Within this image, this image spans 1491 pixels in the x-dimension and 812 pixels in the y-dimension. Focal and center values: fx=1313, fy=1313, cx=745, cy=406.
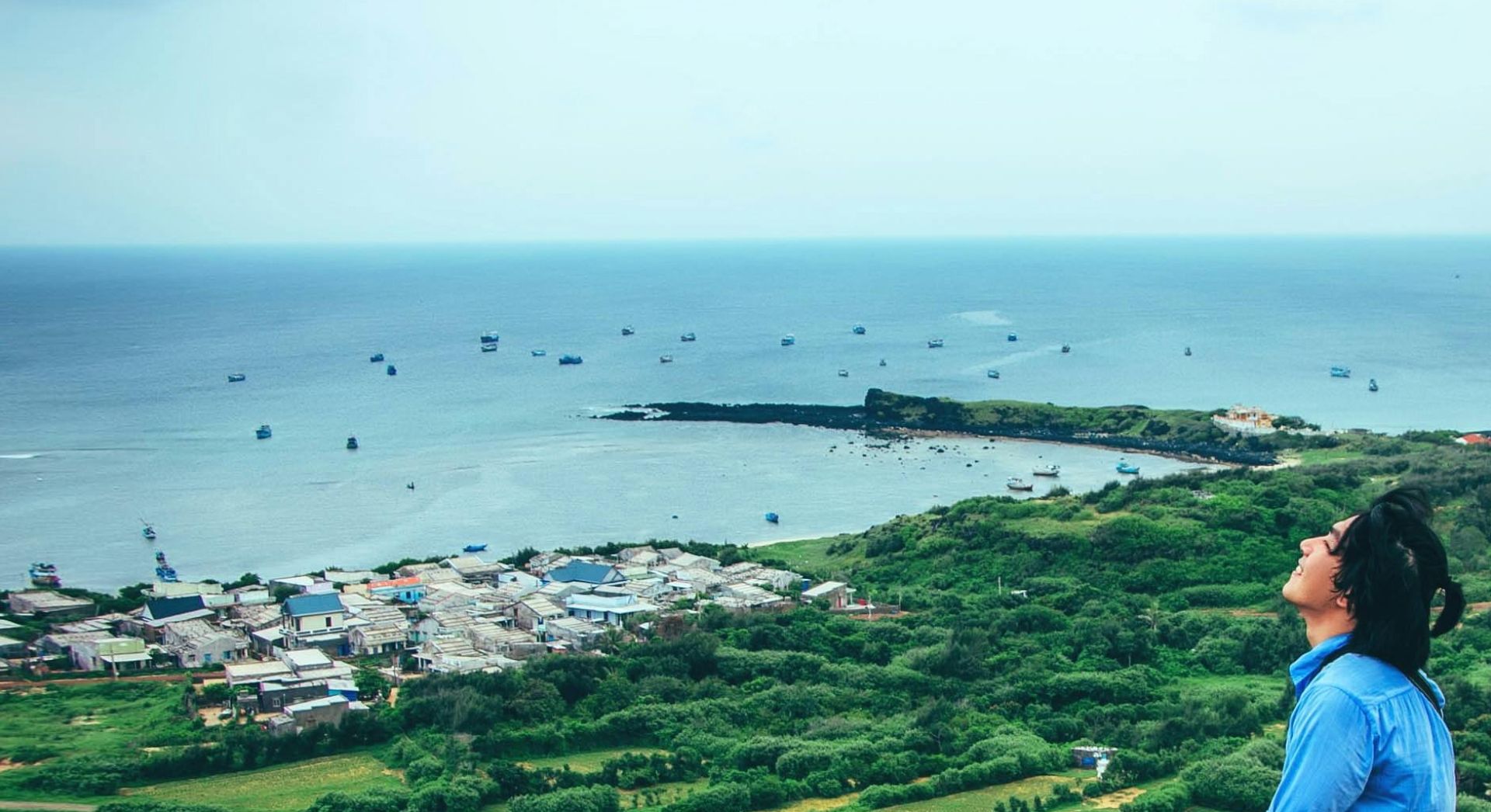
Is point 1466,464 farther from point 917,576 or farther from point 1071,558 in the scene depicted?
point 917,576

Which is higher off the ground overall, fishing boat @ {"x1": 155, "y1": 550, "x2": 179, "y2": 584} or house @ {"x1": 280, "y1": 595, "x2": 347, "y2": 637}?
house @ {"x1": 280, "y1": 595, "x2": 347, "y2": 637}

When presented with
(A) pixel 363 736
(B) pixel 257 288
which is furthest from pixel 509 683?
(B) pixel 257 288

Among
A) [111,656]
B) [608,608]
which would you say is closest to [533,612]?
[608,608]

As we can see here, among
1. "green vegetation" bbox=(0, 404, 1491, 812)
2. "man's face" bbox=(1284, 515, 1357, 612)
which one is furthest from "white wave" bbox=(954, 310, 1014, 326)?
"man's face" bbox=(1284, 515, 1357, 612)

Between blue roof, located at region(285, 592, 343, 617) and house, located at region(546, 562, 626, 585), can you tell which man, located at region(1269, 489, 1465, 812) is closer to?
blue roof, located at region(285, 592, 343, 617)

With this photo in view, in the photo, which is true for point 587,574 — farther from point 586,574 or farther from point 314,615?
point 314,615

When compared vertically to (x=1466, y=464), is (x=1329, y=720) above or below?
above

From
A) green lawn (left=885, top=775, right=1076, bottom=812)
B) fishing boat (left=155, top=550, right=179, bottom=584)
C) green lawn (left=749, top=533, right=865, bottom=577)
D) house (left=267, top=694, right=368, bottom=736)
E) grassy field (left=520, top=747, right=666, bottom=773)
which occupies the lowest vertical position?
fishing boat (left=155, top=550, right=179, bottom=584)
